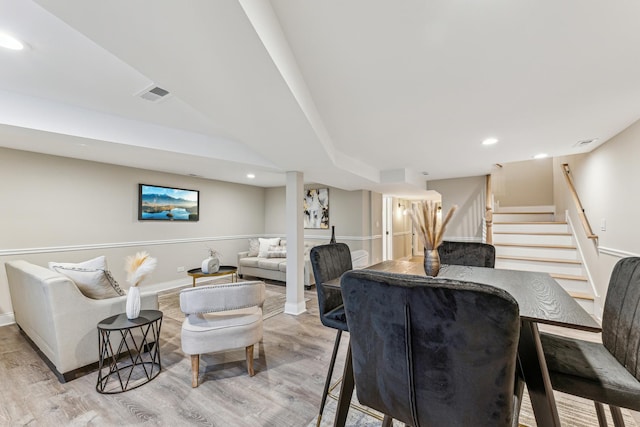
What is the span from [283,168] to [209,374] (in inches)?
95.6

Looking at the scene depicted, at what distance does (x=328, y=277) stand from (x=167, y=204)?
173 inches

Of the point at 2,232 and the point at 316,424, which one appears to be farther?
the point at 2,232

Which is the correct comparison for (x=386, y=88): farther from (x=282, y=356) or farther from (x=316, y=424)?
(x=282, y=356)

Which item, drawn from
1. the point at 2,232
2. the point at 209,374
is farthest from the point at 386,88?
the point at 2,232

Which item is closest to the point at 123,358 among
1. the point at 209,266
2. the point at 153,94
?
the point at 209,266

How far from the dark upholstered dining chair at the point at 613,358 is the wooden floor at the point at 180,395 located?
1.16 meters

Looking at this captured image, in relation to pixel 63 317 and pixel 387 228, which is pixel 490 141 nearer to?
pixel 387 228

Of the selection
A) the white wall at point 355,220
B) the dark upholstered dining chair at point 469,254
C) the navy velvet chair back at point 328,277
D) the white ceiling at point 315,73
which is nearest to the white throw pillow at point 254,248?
the white wall at point 355,220

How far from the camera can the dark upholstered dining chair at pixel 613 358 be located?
39.9 inches

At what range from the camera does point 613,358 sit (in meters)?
1.20

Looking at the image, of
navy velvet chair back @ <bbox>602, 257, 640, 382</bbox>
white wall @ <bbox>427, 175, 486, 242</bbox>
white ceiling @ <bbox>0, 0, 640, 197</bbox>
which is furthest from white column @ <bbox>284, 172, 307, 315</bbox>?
white wall @ <bbox>427, 175, 486, 242</bbox>

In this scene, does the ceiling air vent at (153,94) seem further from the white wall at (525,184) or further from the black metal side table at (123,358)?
the white wall at (525,184)

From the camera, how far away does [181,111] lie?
2.44 metres

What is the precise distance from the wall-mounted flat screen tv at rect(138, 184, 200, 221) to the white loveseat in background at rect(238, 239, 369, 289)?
139cm
